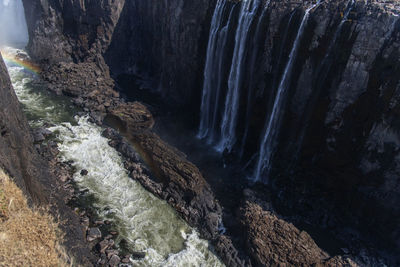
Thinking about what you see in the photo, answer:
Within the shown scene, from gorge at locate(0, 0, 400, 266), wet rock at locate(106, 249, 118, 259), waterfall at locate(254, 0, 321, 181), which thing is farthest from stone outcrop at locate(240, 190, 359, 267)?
wet rock at locate(106, 249, 118, 259)

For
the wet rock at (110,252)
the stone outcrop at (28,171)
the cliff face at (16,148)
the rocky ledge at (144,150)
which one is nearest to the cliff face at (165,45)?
the rocky ledge at (144,150)

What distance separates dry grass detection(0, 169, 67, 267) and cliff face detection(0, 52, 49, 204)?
1.08 meters

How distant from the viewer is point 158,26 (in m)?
32.6

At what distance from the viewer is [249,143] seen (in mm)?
23141

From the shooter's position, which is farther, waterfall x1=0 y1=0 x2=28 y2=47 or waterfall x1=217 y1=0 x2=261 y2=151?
waterfall x1=0 y1=0 x2=28 y2=47

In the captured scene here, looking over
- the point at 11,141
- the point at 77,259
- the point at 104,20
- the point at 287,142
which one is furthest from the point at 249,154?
the point at 104,20

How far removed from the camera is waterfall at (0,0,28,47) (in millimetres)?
46219

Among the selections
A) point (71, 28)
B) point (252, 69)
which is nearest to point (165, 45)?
point (252, 69)

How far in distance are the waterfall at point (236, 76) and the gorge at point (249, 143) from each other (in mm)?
94

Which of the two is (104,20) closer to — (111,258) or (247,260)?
(111,258)

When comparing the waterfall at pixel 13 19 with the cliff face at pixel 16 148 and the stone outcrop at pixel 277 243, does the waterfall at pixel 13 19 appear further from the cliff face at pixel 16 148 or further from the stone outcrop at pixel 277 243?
the stone outcrop at pixel 277 243

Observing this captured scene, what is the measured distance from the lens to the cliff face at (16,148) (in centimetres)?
1392

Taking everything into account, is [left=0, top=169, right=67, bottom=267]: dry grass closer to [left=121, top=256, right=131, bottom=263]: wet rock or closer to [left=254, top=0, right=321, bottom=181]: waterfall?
[left=121, top=256, right=131, bottom=263]: wet rock

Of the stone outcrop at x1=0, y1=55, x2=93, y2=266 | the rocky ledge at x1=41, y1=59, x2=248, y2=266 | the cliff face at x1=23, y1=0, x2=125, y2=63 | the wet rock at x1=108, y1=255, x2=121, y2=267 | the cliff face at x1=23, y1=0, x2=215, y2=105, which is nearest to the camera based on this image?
the stone outcrop at x1=0, y1=55, x2=93, y2=266
